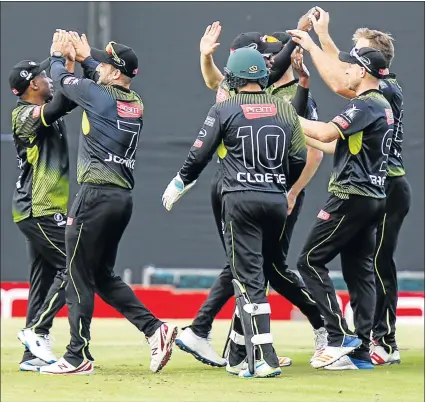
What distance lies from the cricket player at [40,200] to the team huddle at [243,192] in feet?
0.03

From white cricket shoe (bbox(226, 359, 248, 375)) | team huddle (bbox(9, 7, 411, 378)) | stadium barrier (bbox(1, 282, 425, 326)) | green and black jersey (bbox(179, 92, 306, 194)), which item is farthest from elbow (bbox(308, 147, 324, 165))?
stadium barrier (bbox(1, 282, 425, 326))

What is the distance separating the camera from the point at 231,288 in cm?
779

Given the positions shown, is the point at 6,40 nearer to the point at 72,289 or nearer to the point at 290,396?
the point at 72,289

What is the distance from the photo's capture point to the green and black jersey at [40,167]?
7852 millimetres

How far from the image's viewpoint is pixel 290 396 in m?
6.18

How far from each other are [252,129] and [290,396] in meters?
1.79

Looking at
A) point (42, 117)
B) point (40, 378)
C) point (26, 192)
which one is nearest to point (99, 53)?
point (42, 117)

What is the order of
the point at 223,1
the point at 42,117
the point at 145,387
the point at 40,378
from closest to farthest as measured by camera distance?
the point at 145,387 → the point at 40,378 → the point at 42,117 → the point at 223,1

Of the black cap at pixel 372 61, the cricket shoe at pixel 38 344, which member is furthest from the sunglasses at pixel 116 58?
the cricket shoe at pixel 38 344

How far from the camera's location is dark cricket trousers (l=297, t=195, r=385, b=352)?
7539 millimetres

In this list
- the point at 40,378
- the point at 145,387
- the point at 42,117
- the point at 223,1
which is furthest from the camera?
the point at 223,1

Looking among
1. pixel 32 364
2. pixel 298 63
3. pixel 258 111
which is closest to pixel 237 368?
pixel 32 364

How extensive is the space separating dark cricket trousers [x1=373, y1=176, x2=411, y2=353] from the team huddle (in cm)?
1

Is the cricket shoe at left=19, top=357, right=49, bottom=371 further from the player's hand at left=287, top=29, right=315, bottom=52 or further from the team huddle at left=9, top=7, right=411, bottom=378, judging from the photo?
the player's hand at left=287, top=29, right=315, bottom=52
